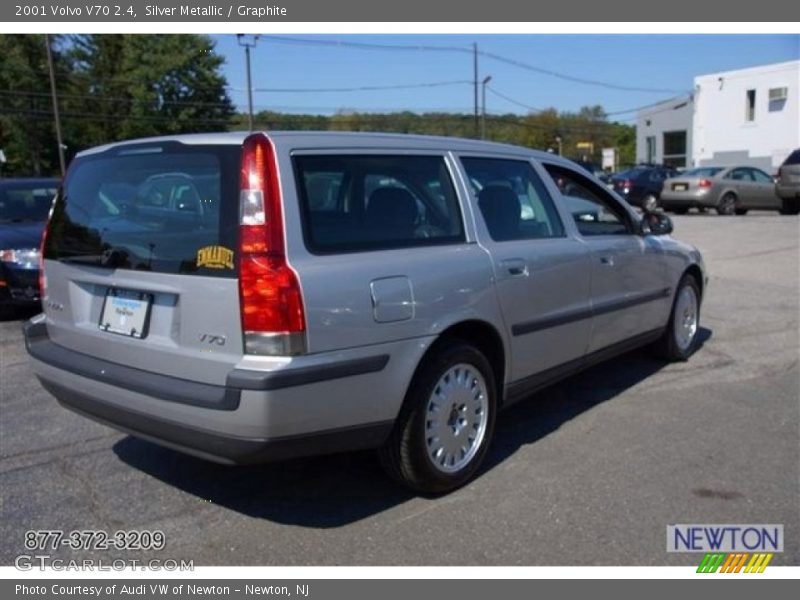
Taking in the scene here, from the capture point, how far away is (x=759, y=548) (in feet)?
10.6

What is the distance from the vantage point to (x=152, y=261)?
320 cm

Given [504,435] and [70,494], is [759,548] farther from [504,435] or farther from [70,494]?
[70,494]

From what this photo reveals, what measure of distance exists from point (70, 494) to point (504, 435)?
2.43 meters

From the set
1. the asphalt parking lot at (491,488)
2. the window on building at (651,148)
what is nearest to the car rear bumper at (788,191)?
the asphalt parking lot at (491,488)

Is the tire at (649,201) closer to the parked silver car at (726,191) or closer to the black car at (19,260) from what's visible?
the parked silver car at (726,191)

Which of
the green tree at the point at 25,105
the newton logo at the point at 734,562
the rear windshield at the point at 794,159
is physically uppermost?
the green tree at the point at 25,105

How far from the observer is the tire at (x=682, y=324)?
589 centimetres

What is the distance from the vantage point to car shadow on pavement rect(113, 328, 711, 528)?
3553 mm

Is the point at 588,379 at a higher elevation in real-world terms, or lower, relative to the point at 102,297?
lower

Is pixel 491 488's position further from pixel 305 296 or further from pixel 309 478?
pixel 305 296

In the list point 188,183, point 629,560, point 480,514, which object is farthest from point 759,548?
point 188,183

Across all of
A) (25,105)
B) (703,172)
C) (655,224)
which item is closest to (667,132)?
(703,172)

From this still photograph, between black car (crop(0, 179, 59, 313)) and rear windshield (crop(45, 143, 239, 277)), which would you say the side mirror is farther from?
black car (crop(0, 179, 59, 313))

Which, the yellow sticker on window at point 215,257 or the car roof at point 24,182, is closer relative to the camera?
the yellow sticker on window at point 215,257
